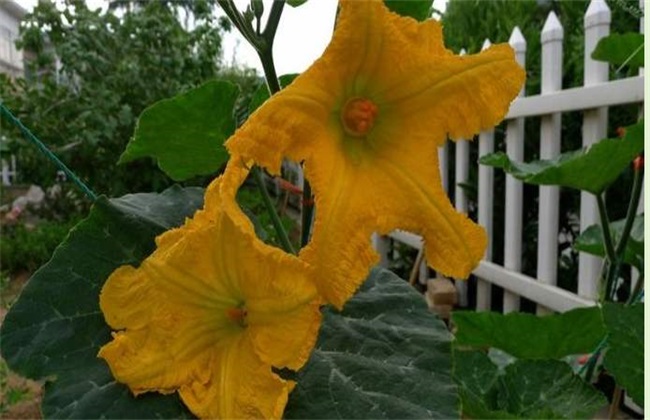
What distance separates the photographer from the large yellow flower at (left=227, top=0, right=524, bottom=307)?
0.34 m

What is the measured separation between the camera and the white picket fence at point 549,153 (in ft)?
6.71

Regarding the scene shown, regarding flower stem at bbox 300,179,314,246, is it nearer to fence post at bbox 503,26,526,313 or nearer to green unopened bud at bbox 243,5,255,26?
green unopened bud at bbox 243,5,255,26

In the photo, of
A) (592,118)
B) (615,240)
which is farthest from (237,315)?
(592,118)

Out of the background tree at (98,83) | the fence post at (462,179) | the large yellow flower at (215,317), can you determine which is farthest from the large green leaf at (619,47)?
the background tree at (98,83)

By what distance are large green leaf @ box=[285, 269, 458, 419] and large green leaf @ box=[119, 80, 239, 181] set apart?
161 millimetres

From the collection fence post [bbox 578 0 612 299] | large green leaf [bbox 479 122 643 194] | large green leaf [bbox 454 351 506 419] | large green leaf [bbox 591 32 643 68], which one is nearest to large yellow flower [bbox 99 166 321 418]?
large green leaf [bbox 454 351 506 419]

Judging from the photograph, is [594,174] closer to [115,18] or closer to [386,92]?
[386,92]

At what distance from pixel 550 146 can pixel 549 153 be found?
23 millimetres

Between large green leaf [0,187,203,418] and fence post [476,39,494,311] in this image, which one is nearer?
large green leaf [0,187,203,418]

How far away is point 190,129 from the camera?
54cm

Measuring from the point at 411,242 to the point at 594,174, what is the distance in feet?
7.42

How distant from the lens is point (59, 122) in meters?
4.09

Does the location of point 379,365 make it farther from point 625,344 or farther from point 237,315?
point 625,344

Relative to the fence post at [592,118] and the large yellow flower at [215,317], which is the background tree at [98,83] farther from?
the large yellow flower at [215,317]
